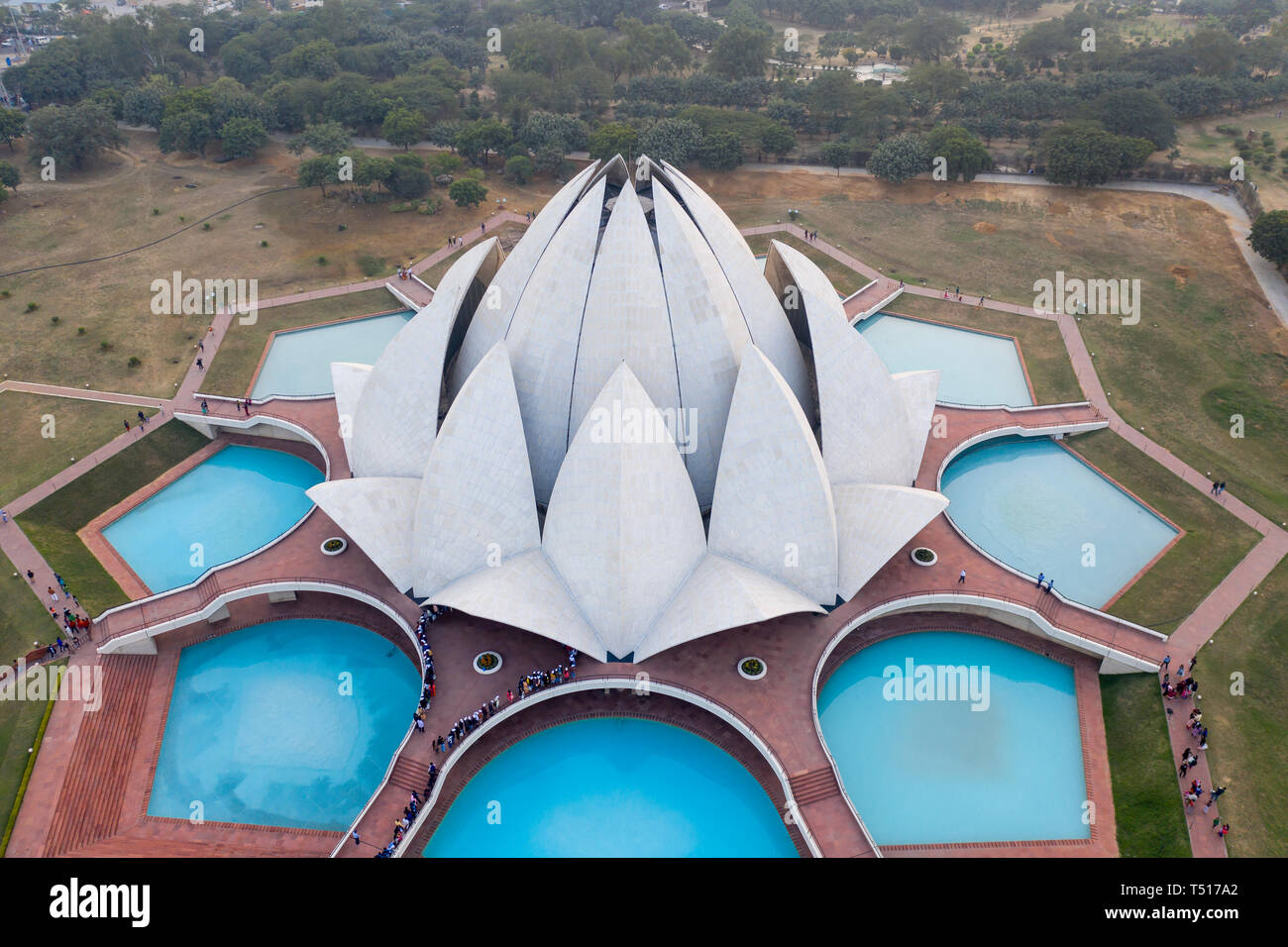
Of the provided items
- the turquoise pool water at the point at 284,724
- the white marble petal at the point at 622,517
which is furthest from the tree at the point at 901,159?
the turquoise pool water at the point at 284,724

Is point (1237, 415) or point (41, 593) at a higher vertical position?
point (1237, 415)

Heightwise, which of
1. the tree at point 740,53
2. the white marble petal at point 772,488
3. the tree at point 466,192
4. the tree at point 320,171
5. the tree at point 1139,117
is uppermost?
the tree at point 740,53

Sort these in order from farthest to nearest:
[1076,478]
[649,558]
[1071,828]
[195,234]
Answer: [195,234], [1076,478], [649,558], [1071,828]

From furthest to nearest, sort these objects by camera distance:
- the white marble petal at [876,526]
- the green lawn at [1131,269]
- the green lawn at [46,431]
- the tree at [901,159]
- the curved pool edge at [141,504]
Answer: the tree at [901,159], the green lawn at [1131,269], the green lawn at [46,431], the curved pool edge at [141,504], the white marble petal at [876,526]

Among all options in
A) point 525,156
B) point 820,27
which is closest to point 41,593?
point 525,156

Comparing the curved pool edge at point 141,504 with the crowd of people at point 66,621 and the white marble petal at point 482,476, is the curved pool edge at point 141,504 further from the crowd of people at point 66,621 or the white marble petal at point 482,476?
the white marble petal at point 482,476

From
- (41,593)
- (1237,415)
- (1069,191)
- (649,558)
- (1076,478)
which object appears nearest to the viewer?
(649,558)

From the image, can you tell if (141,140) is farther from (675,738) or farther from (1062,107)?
(1062,107)
